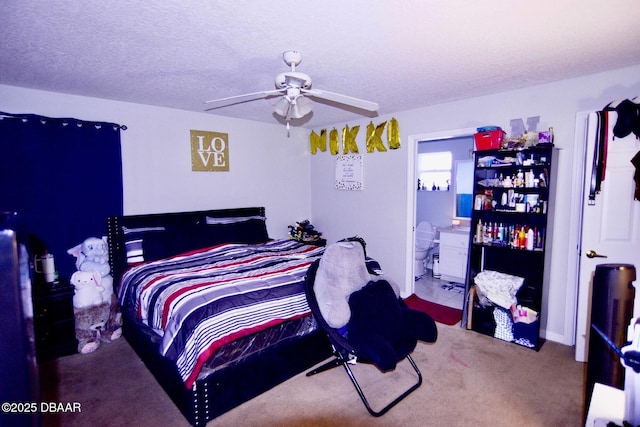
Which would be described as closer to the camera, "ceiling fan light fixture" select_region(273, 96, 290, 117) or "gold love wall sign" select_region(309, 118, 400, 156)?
"ceiling fan light fixture" select_region(273, 96, 290, 117)

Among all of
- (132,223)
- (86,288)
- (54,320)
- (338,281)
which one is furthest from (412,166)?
(54,320)

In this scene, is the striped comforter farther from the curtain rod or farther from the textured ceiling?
the textured ceiling

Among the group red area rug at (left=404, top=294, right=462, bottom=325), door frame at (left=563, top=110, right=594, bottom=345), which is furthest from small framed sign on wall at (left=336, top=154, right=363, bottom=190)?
door frame at (left=563, top=110, right=594, bottom=345)

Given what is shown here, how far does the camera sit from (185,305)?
2.23 metres

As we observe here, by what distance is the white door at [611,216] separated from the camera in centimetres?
254

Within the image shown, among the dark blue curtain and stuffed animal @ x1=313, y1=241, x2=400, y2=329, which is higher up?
the dark blue curtain

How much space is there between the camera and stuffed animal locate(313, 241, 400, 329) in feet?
7.63

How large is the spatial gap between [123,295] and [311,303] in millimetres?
1946

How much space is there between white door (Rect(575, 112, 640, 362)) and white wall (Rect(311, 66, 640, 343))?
0.35 metres

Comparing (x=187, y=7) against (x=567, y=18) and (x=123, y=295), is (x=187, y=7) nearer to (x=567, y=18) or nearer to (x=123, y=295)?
(x=567, y=18)

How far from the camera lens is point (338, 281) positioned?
2.41 m

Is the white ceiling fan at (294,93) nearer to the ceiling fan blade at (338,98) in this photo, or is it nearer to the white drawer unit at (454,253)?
the ceiling fan blade at (338,98)

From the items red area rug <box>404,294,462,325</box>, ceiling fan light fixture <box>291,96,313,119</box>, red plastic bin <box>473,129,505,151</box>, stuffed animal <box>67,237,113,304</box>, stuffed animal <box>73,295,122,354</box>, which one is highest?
ceiling fan light fixture <box>291,96,313,119</box>

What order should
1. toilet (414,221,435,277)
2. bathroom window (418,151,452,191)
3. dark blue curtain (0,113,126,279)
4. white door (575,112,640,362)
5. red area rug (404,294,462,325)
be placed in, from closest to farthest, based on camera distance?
white door (575,112,640,362) → dark blue curtain (0,113,126,279) → red area rug (404,294,462,325) → toilet (414,221,435,277) → bathroom window (418,151,452,191)
